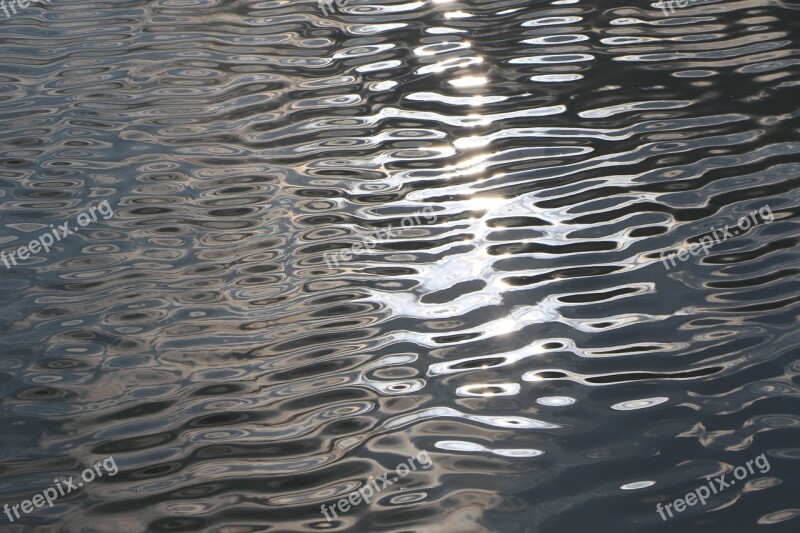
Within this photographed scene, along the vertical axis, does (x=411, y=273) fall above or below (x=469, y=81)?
below

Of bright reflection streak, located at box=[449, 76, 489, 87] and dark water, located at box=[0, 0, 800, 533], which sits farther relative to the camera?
bright reflection streak, located at box=[449, 76, 489, 87]

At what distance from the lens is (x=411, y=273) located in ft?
11.2

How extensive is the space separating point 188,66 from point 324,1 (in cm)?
111

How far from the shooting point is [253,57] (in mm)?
5105

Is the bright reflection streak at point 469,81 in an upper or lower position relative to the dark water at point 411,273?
upper

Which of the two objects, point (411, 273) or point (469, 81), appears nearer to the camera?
point (411, 273)

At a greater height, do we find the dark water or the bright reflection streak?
the bright reflection streak

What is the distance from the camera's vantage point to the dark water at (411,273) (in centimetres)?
257

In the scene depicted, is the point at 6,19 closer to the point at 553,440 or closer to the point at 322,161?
the point at 322,161

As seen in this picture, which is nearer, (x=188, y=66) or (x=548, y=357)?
(x=548, y=357)

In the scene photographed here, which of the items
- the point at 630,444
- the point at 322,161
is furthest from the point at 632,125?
the point at 630,444

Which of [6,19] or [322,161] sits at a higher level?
[6,19]

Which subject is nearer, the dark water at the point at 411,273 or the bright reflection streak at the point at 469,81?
the dark water at the point at 411,273

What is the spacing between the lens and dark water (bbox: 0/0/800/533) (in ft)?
8.45
